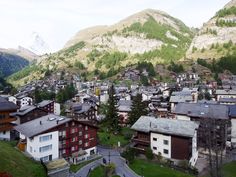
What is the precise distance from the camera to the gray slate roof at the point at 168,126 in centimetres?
5200

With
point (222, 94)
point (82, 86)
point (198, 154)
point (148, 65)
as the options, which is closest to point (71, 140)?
point (198, 154)

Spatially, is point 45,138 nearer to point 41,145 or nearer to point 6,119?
point 41,145

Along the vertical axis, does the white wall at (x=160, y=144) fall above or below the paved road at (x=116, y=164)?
above

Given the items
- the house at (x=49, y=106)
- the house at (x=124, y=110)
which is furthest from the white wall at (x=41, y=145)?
the house at (x=49, y=106)

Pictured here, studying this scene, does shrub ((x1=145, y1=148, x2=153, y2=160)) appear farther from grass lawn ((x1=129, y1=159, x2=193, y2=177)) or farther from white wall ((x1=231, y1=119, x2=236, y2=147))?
white wall ((x1=231, y1=119, x2=236, y2=147))

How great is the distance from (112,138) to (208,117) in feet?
78.0

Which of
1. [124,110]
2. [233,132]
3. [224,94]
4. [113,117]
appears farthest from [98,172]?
[224,94]

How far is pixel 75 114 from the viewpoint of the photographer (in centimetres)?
8331

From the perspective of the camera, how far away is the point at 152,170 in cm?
4809

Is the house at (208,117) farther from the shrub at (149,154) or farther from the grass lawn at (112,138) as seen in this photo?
the shrub at (149,154)

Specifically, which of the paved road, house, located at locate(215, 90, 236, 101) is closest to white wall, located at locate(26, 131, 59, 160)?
the paved road

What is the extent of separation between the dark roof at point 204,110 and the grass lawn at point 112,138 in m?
15.2

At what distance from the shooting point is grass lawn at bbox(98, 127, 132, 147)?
6255 centimetres

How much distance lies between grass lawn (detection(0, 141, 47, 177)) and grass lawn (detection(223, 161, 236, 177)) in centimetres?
3401
